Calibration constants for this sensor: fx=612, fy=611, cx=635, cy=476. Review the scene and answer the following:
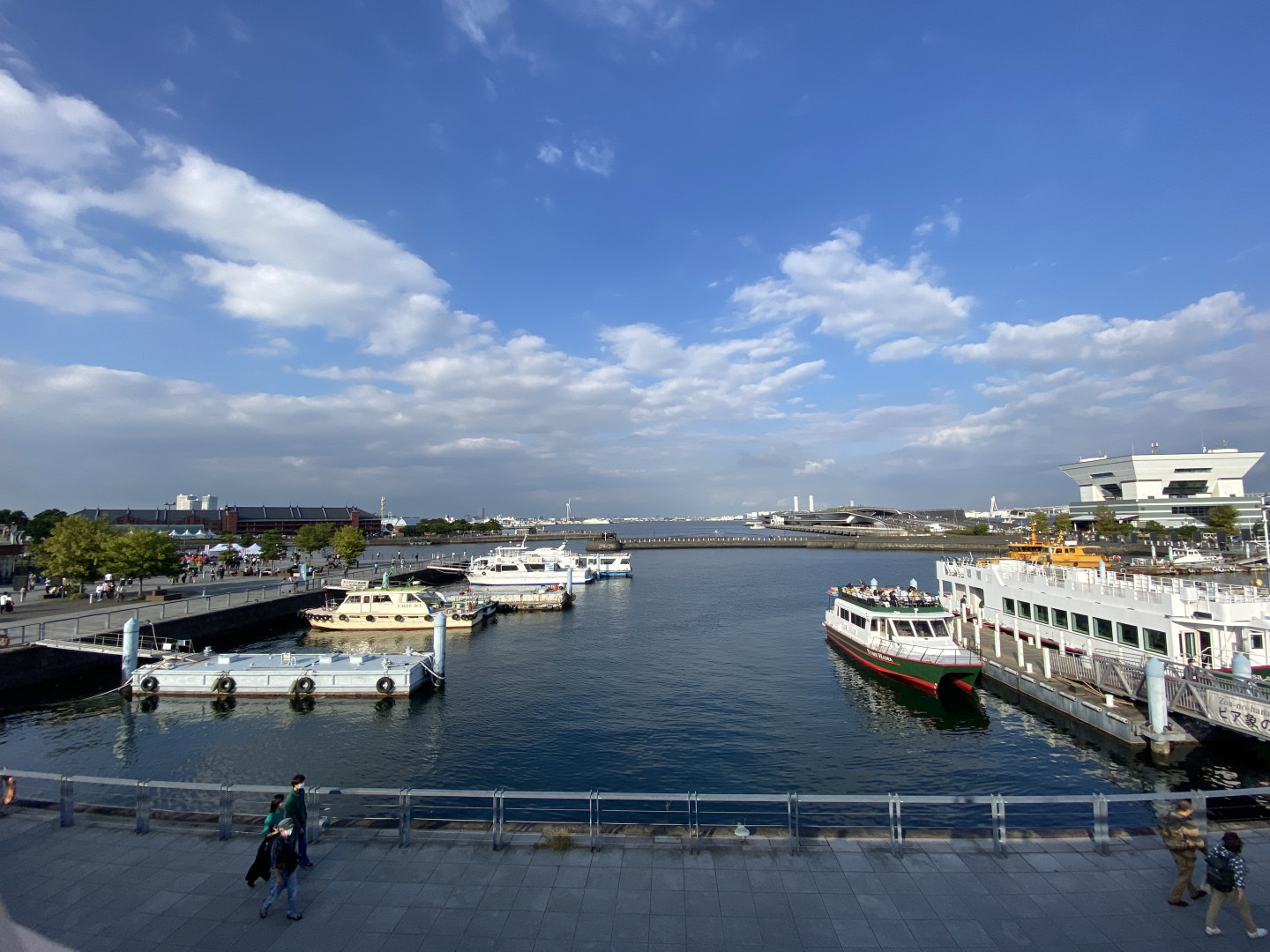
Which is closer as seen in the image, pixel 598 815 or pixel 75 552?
pixel 598 815

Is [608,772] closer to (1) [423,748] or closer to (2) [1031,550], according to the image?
(1) [423,748]

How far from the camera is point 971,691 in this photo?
2864 cm

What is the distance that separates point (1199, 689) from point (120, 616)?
5504 cm

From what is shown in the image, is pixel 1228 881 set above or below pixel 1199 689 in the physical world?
above

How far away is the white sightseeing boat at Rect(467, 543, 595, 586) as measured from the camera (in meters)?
75.8

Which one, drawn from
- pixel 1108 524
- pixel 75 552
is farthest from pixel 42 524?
pixel 1108 524

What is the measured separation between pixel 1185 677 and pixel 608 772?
65.0ft

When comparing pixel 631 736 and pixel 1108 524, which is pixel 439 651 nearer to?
pixel 631 736

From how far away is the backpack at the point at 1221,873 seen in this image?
7.60 metres

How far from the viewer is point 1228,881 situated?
7598mm

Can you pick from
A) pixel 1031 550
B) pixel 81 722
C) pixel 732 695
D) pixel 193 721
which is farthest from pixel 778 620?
pixel 81 722

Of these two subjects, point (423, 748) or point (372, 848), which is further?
point (423, 748)

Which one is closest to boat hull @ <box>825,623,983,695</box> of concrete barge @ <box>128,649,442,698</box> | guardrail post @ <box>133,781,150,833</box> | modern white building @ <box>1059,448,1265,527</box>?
concrete barge @ <box>128,649,442,698</box>

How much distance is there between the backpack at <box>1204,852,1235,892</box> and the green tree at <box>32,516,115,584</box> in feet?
197
